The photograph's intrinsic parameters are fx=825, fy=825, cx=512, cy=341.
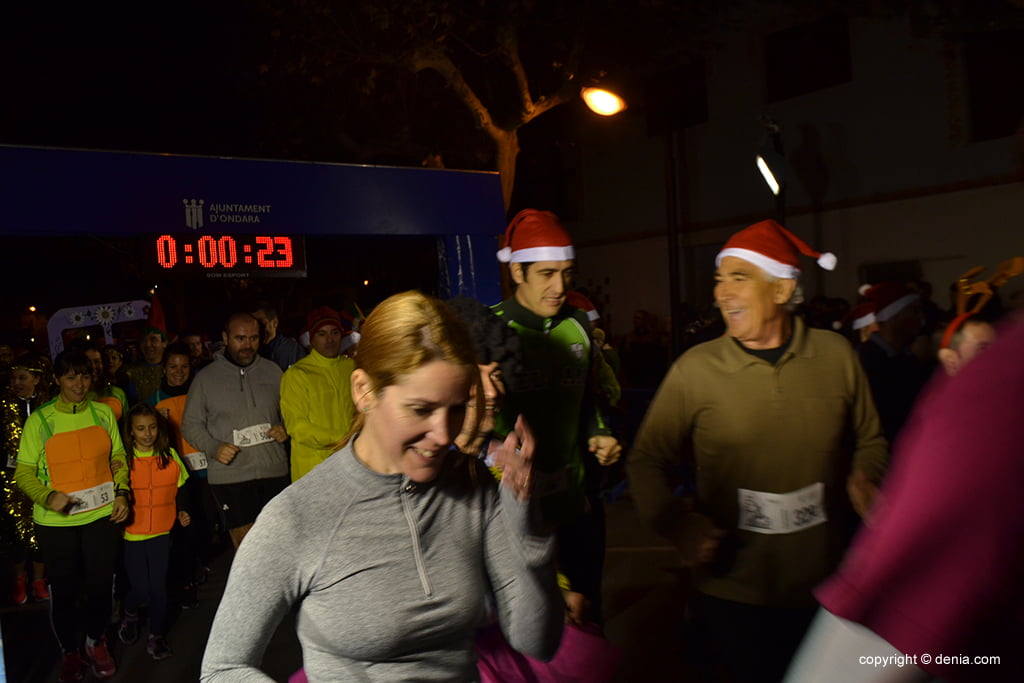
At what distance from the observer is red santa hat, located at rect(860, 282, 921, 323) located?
6.09m

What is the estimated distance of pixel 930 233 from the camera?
1524 centimetres

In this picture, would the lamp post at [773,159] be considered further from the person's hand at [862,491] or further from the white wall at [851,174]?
the person's hand at [862,491]

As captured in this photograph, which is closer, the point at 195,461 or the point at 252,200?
the point at 195,461

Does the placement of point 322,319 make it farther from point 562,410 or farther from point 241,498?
point 562,410

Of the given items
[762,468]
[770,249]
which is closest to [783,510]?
[762,468]

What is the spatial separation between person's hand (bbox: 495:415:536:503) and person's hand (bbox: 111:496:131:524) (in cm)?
429

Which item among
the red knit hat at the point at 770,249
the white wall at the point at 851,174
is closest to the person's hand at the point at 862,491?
the red knit hat at the point at 770,249

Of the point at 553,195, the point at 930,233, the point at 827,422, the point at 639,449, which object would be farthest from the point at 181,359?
the point at 553,195

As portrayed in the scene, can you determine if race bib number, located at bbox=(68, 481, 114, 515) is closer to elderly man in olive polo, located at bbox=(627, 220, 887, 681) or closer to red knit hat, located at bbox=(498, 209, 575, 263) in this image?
red knit hat, located at bbox=(498, 209, 575, 263)

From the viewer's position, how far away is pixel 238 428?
6.13 meters

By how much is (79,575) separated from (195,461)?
165 centimetres

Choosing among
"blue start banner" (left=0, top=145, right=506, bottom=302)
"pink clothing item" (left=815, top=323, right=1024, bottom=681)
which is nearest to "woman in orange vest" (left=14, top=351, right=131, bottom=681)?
"blue start banner" (left=0, top=145, right=506, bottom=302)

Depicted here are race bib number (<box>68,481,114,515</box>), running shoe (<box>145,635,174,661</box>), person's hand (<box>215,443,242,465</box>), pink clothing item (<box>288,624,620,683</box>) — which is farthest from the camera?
person's hand (<box>215,443,242,465</box>)

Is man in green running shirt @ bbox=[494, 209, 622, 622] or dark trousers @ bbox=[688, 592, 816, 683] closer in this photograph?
dark trousers @ bbox=[688, 592, 816, 683]
